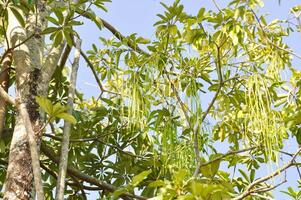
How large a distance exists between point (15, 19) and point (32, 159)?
2.62 ft

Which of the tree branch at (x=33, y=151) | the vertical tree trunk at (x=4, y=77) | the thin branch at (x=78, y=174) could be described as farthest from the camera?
the thin branch at (x=78, y=174)

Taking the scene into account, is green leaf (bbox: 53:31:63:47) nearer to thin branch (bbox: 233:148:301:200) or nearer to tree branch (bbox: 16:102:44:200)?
tree branch (bbox: 16:102:44:200)

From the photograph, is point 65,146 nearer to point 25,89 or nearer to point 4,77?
point 25,89

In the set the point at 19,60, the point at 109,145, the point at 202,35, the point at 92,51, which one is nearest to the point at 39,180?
the point at 19,60

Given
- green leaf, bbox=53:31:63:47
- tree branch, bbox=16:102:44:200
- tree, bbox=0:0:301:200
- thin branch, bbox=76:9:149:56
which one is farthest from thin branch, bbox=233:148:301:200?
green leaf, bbox=53:31:63:47

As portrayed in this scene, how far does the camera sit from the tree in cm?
150

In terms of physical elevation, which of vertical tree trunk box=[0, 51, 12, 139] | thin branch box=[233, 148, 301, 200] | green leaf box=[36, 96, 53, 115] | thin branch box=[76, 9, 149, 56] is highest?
thin branch box=[76, 9, 149, 56]

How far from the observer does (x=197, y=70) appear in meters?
1.87

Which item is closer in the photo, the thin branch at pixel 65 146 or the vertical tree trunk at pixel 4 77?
the thin branch at pixel 65 146

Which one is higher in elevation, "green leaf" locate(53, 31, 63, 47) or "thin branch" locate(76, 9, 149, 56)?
"thin branch" locate(76, 9, 149, 56)

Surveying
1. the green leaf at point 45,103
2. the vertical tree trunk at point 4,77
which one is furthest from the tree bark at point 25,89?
the green leaf at point 45,103

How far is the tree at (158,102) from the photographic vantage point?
59.1 inches

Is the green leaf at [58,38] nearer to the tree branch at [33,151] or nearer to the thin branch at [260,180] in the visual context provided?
the tree branch at [33,151]

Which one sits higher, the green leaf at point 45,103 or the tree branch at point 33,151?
the green leaf at point 45,103
